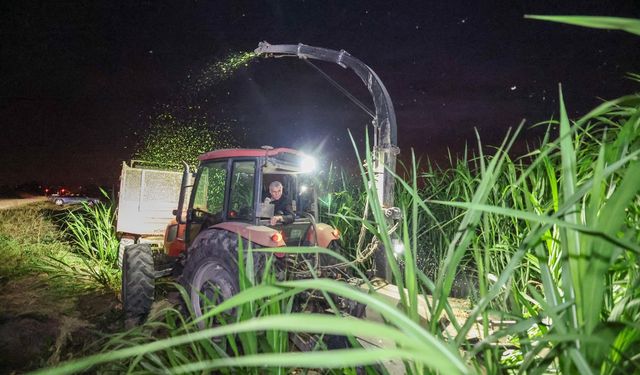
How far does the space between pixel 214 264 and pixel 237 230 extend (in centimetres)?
47

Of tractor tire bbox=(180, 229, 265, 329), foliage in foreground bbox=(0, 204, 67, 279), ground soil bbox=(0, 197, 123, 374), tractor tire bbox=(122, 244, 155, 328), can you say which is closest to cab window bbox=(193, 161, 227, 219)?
tractor tire bbox=(180, 229, 265, 329)

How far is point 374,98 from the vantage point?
4965 millimetres

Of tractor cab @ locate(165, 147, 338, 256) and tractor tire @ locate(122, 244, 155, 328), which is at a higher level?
tractor cab @ locate(165, 147, 338, 256)

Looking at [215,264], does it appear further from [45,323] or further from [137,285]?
[45,323]

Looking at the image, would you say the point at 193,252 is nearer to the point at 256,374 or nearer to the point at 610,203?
the point at 256,374

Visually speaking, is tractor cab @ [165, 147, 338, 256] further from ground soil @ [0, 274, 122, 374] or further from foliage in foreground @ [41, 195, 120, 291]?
foliage in foreground @ [41, 195, 120, 291]

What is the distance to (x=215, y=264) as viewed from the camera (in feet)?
10.9

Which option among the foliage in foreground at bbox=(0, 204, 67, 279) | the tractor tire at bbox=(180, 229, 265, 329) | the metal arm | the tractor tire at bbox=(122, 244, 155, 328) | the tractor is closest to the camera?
the tractor tire at bbox=(180, 229, 265, 329)

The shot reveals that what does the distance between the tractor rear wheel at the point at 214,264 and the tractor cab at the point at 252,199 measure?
13cm

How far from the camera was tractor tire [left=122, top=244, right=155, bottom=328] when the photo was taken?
3.43 meters

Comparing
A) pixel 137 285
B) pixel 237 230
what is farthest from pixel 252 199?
pixel 137 285

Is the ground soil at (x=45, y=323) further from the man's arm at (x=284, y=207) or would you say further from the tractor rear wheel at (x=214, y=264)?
the man's arm at (x=284, y=207)

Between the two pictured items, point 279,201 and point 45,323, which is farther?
point 279,201

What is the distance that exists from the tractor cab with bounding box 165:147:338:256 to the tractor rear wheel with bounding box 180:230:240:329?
0.13 metres
